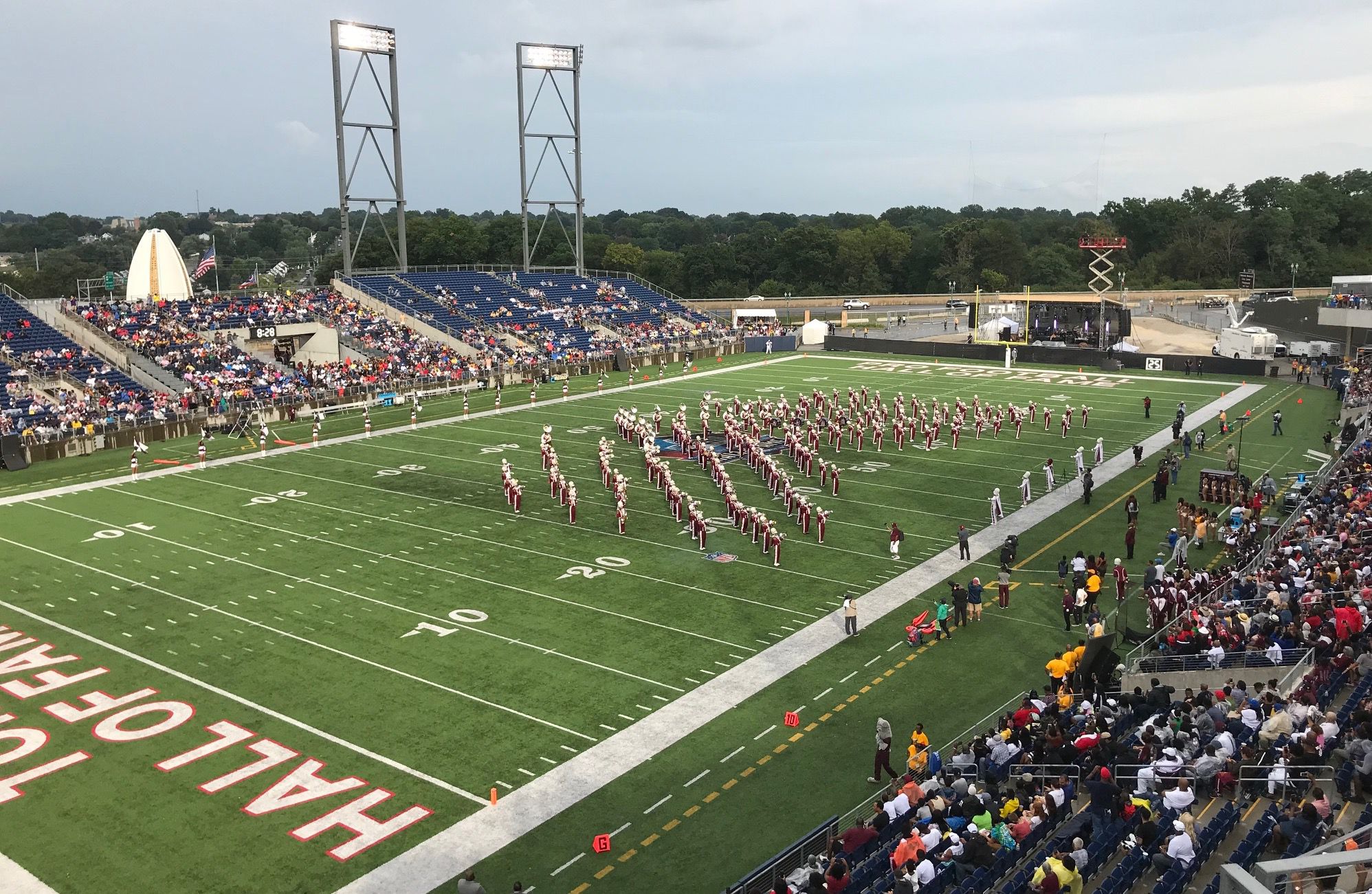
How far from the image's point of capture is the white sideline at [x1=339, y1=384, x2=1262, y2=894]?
1016cm

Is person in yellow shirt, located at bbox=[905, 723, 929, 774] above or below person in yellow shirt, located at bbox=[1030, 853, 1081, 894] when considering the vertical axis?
below

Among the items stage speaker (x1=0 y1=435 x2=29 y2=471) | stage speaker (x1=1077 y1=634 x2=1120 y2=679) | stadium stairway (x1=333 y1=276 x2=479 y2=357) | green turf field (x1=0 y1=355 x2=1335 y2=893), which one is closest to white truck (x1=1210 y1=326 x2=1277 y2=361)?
green turf field (x1=0 y1=355 x2=1335 y2=893)

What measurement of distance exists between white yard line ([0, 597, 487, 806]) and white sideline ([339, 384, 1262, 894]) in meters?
0.58

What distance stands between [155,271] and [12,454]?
3713 cm

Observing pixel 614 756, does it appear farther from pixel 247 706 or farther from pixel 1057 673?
pixel 1057 673

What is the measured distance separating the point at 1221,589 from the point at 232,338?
3610cm

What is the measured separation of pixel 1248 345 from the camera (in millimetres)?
46281

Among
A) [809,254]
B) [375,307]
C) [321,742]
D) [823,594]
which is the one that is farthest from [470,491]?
[809,254]

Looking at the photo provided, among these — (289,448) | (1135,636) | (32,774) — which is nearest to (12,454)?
(289,448)

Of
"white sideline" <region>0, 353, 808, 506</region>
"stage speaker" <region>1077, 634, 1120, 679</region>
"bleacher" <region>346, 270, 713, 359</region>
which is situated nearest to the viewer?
"stage speaker" <region>1077, 634, 1120, 679</region>

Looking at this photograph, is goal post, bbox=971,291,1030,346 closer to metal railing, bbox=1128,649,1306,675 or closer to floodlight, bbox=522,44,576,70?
floodlight, bbox=522,44,576,70

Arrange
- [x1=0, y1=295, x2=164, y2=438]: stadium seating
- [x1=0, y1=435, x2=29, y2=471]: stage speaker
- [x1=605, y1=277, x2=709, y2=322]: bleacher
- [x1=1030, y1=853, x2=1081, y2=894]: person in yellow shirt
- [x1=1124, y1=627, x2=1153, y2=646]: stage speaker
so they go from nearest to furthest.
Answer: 1. [x1=1030, y1=853, x2=1081, y2=894]: person in yellow shirt
2. [x1=1124, y1=627, x2=1153, y2=646]: stage speaker
3. [x1=0, y1=435, x2=29, y2=471]: stage speaker
4. [x1=0, y1=295, x2=164, y2=438]: stadium seating
5. [x1=605, y1=277, x2=709, y2=322]: bleacher

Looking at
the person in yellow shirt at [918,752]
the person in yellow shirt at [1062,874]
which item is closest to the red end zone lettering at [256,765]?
the person in yellow shirt at [918,752]

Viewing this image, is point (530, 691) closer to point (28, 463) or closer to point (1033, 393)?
point (28, 463)
